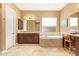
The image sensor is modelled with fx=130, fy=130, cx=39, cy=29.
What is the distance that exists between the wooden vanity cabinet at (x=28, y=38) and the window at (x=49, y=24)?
88 cm

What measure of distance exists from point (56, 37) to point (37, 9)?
1596 mm

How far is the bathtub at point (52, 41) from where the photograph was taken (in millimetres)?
5926

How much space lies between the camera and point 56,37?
237 inches

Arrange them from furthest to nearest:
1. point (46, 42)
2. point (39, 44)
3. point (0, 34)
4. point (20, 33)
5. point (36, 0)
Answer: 1. point (20, 33)
2. point (39, 44)
3. point (46, 42)
4. point (0, 34)
5. point (36, 0)

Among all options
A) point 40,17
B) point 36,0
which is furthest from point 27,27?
point 36,0

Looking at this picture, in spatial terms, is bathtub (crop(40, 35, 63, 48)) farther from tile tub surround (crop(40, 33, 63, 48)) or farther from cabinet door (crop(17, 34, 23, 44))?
cabinet door (crop(17, 34, 23, 44))

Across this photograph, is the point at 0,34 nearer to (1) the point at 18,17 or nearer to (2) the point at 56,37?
(1) the point at 18,17

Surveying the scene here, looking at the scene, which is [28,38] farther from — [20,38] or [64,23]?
[64,23]

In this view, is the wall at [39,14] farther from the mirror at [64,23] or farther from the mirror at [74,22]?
the mirror at [74,22]

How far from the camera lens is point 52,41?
235 inches

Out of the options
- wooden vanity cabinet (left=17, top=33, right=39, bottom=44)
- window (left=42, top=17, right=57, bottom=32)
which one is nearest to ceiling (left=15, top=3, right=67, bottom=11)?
window (left=42, top=17, right=57, bottom=32)

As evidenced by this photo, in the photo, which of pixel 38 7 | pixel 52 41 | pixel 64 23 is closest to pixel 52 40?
pixel 52 41

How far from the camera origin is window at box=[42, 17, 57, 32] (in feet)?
19.0

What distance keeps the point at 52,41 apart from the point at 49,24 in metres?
0.82
